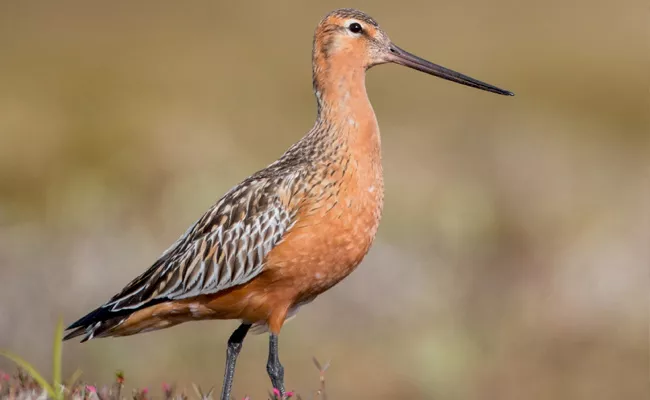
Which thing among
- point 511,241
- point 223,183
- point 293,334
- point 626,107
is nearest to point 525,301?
point 511,241

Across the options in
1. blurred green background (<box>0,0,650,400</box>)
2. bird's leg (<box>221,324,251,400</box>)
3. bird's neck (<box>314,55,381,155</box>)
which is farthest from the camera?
blurred green background (<box>0,0,650,400</box>)

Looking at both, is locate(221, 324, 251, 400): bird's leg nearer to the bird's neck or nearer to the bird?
the bird

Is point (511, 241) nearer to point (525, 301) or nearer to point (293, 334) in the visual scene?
point (525, 301)

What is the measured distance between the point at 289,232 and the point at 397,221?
7.24 m

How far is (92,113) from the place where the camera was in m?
20.0

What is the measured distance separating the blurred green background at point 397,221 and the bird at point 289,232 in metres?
4.37

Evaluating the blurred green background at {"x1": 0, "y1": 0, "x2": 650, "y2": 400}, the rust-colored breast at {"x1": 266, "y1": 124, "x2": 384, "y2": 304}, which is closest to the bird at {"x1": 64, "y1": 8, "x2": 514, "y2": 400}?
the rust-colored breast at {"x1": 266, "y1": 124, "x2": 384, "y2": 304}

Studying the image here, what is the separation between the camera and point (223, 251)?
8125 mm

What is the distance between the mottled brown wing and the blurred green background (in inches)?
171

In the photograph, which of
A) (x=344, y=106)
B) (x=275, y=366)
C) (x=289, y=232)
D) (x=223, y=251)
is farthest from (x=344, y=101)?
(x=275, y=366)

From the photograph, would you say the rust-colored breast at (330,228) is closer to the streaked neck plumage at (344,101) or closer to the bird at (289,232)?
the bird at (289,232)

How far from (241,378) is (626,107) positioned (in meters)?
10.3

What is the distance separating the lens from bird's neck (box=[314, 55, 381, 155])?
802cm

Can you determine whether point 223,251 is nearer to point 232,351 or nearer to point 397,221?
point 232,351
